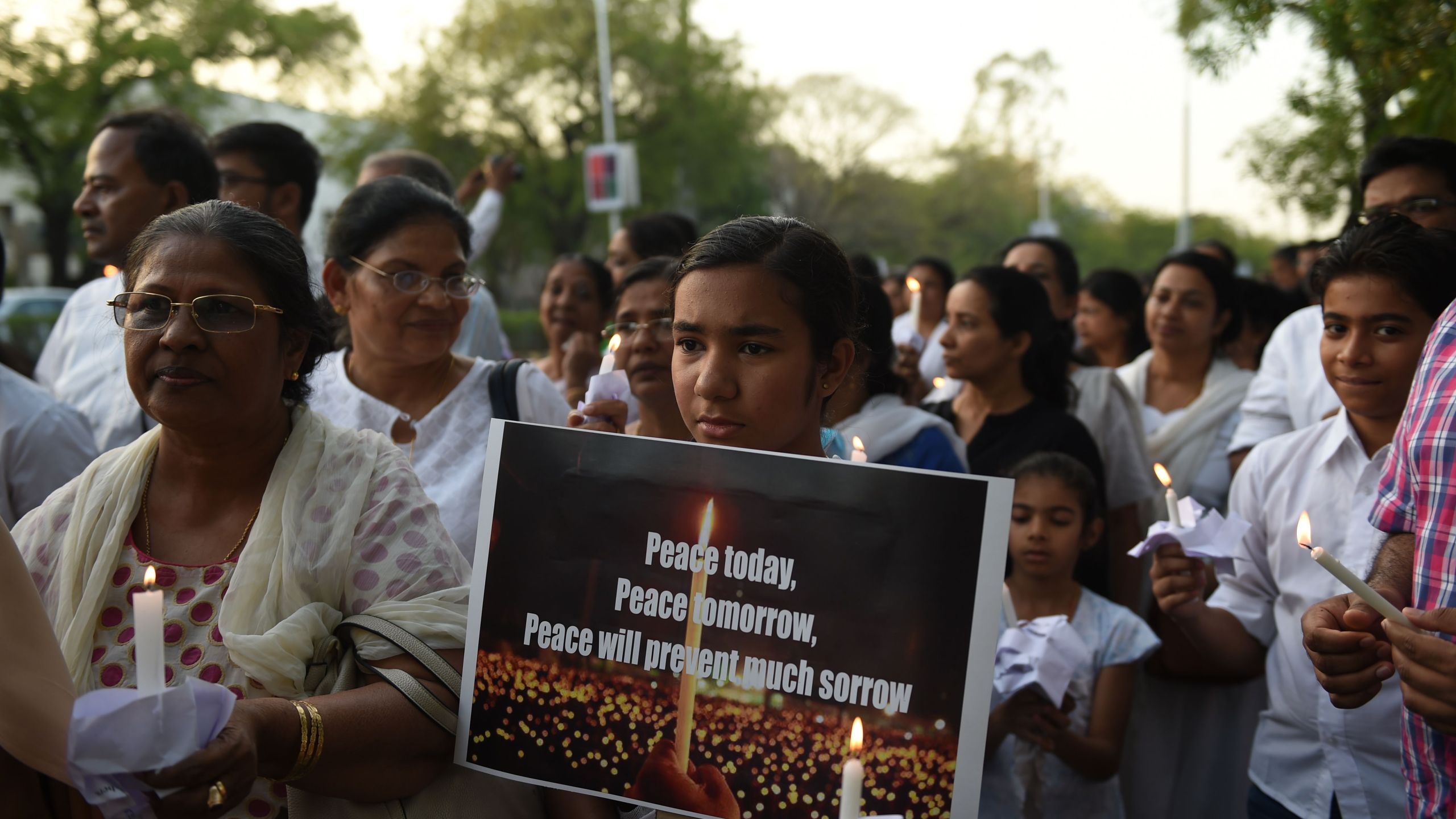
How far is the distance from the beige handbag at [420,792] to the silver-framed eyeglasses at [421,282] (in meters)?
1.45

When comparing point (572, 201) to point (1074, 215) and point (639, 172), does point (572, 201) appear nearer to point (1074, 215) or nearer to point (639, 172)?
point (639, 172)

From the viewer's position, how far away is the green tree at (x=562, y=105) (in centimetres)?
3186

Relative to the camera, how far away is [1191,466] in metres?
5.14

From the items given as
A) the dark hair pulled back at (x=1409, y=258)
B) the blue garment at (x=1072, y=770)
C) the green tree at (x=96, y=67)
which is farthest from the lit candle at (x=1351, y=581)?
the green tree at (x=96, y=67)

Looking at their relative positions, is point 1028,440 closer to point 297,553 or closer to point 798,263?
point 798,263

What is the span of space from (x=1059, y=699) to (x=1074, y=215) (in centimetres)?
Answer: 6854

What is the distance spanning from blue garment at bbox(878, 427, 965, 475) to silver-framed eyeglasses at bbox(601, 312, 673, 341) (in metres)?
0.81

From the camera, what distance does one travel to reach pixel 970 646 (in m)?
1.83

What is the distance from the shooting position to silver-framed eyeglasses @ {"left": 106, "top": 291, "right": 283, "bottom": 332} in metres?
2.23

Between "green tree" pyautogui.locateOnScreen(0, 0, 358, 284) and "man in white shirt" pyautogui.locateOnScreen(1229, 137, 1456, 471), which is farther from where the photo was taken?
"green tree" pyautogui.locateOnScreen(0, 0, 358, 284)

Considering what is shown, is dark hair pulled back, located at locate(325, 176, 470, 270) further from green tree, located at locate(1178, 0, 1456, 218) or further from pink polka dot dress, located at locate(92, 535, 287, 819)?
green tree, located at locate(1178, 0, 1456, 218)

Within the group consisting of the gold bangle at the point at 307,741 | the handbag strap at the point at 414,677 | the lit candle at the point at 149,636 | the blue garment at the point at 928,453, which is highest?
the blue garment at the point at 928,453

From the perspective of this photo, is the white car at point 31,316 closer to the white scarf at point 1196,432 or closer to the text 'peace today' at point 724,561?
the white scarf at point 1196,432

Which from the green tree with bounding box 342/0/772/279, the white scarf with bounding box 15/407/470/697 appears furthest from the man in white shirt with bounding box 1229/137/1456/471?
the green tree with bounding box 342/0/772/279
